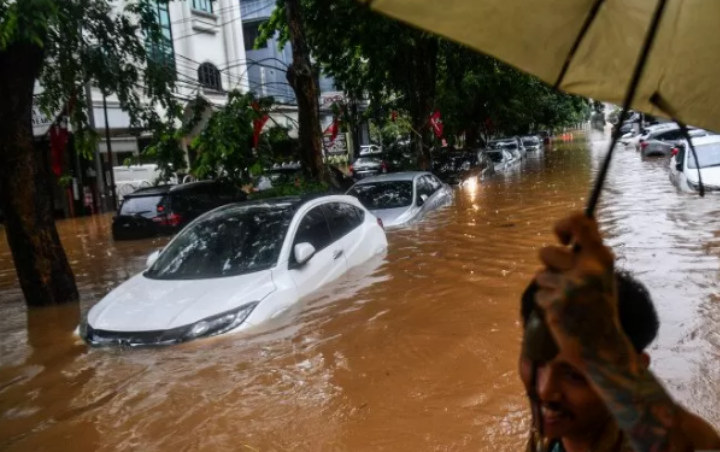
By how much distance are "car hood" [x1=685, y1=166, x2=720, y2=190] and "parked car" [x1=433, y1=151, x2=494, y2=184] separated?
938cm

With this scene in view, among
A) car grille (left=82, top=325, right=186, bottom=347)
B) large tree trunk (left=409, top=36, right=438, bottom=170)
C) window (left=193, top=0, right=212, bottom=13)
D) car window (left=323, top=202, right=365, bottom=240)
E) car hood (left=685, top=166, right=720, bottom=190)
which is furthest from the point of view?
window (left=193, top=0, right=212, bottom=13)

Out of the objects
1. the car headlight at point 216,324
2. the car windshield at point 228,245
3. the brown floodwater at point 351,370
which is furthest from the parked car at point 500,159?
the car headlight at point 216,324

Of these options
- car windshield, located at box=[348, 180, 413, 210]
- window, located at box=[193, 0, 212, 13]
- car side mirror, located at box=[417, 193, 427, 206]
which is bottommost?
car side mirror, located at box=[417, 193, 427, 206]

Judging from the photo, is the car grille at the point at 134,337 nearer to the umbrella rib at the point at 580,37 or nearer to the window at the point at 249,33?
the umbrella rib at the point at 580,37

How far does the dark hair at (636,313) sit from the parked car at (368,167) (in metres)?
21.6

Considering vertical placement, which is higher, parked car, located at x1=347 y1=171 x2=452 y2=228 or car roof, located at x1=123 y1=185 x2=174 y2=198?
car roof, located at x1=123 y1=185 x2=174 y2=198

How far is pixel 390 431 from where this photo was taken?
14.0 ft

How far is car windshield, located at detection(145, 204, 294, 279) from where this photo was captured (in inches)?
261

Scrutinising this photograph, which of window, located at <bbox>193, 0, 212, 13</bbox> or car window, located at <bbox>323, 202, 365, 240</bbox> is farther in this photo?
window, located at <bbox>193, 0, 212, 13</bbox>

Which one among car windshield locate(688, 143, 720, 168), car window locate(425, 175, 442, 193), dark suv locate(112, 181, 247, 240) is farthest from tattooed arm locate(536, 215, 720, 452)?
dark suv locate(112, 181, 247, 240)

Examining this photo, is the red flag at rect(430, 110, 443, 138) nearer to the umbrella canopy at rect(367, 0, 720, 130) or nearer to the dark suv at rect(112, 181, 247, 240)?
the dark suv at rect(112, 181, 247, 240)

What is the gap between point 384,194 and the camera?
13.1 meters

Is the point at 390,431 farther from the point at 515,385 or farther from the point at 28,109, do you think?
the point at 28,109

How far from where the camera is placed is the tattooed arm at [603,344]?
120cm
